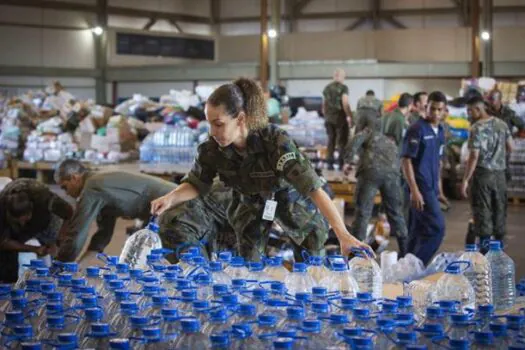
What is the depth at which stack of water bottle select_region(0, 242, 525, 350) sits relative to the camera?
2.98 meters

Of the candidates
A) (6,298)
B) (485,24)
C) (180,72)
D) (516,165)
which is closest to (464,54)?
(485,24)

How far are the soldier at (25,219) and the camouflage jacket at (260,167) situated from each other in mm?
2354

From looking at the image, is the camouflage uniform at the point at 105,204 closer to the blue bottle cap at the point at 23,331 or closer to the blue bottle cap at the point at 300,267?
the blue bottle cap at the point at 300,267

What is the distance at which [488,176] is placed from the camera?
9.28m

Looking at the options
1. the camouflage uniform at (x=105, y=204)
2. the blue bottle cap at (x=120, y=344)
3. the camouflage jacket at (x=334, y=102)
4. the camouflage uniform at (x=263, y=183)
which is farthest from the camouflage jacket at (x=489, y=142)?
the blue bottle cap at (x=120, y=344)

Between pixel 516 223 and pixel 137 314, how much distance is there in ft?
34.5

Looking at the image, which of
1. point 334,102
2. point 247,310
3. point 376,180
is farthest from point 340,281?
point 334,102

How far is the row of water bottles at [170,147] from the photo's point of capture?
53.4 feet

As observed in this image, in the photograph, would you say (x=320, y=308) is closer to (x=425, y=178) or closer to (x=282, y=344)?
(x=282, y=344)

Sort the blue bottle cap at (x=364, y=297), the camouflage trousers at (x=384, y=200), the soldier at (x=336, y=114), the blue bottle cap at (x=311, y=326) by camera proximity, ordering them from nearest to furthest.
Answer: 1. the blue bottle cap at (x=311, y=326)
2. the blue bottle cap at (x=364, y=297)
3. the camouflage trousers at (x=384, y=200)
4. the soldier at (x=336, y=114)

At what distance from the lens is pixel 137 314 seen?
130 inches

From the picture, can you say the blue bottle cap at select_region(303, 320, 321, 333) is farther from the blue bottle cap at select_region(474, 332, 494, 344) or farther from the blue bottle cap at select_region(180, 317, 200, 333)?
the blue bottle cap at select_region(474, 332, 494, 344)

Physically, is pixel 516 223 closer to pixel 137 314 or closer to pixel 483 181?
pixel 483 181

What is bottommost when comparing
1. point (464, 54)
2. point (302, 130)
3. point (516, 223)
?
point (516, 223)
